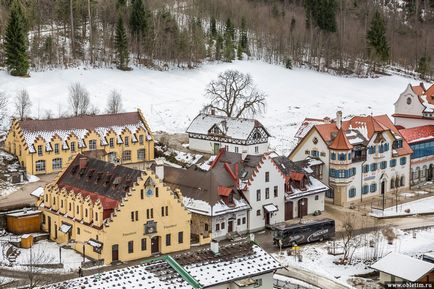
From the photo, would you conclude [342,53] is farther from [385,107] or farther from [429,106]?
[429,106]

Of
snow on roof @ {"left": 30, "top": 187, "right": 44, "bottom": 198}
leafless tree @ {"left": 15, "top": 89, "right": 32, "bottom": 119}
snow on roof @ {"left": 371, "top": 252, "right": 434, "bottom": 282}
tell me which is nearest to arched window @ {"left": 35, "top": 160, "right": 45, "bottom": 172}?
snow on roof @ {"left": 30, "top": 187, "right": 44, "bottom": 198}

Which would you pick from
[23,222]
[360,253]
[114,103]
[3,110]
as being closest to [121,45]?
[114,103]

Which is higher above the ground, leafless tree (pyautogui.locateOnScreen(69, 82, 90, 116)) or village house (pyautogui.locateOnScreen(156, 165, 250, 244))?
leafless tree (pyautogui.locateOnScreen(69, 82, 90, 116))

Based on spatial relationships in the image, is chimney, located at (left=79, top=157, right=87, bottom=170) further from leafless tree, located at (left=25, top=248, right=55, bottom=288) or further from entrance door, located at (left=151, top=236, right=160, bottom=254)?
entrance door, located at (left=151, top=236, right=160, bottom=254)

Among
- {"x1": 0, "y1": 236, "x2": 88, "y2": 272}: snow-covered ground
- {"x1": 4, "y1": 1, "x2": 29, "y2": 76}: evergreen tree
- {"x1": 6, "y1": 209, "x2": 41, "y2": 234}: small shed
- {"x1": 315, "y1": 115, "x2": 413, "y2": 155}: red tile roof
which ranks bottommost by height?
{"x1": 0, "y1": 236, "x2": 88, "y2": 272}: snow-covered ground

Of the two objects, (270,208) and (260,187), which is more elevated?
(260,187)

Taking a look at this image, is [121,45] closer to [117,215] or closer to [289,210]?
[289,210]
